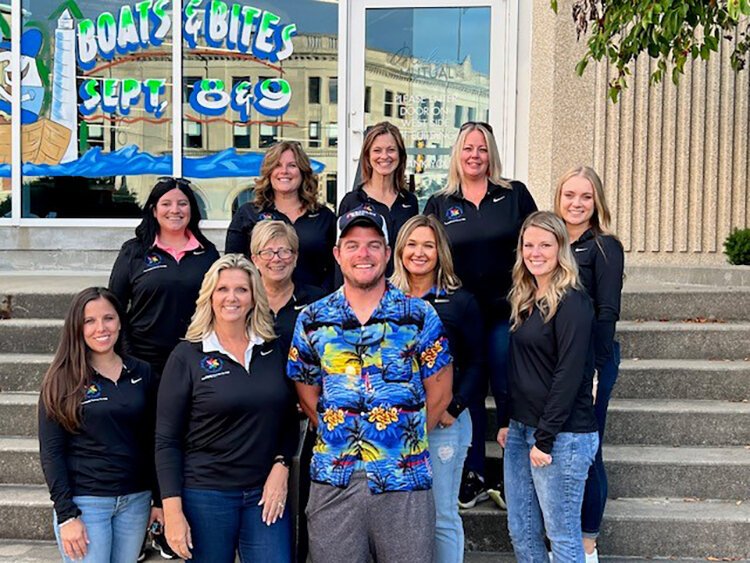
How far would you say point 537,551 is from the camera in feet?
12.8

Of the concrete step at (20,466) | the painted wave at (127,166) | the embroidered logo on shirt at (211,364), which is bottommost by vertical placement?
the concrete step at (20,466)

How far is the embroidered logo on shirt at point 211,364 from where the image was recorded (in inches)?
138

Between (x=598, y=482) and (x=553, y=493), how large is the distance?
47cm

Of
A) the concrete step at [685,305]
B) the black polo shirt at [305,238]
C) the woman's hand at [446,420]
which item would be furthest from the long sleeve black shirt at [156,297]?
the concrete step at [685,305]

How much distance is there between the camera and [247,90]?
8820mm

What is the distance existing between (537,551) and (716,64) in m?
5.40

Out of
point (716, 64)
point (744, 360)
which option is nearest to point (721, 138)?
point (716, 64)

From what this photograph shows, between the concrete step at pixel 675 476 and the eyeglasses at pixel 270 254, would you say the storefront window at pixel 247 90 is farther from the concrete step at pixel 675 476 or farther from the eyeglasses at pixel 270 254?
the eyeglasses at pixel 270 254

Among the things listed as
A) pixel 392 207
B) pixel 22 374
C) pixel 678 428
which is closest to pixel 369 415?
pixel 392 207

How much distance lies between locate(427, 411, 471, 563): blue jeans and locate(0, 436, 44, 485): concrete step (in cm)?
265

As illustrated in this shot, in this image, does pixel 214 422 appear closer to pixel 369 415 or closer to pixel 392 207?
pixel 369 415

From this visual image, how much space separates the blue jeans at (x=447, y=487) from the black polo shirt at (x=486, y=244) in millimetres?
887

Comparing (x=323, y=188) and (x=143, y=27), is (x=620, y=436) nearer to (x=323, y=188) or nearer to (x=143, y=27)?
(x=323, y=188)

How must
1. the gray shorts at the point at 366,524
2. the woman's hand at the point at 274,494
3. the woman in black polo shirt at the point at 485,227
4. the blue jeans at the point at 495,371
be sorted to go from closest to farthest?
the gray shorts at the point at 366,524
the woman's hand at the point at 274,494
the blue jeans at the point at 495,371
the woman in black polo shirt at the point at 485,227
